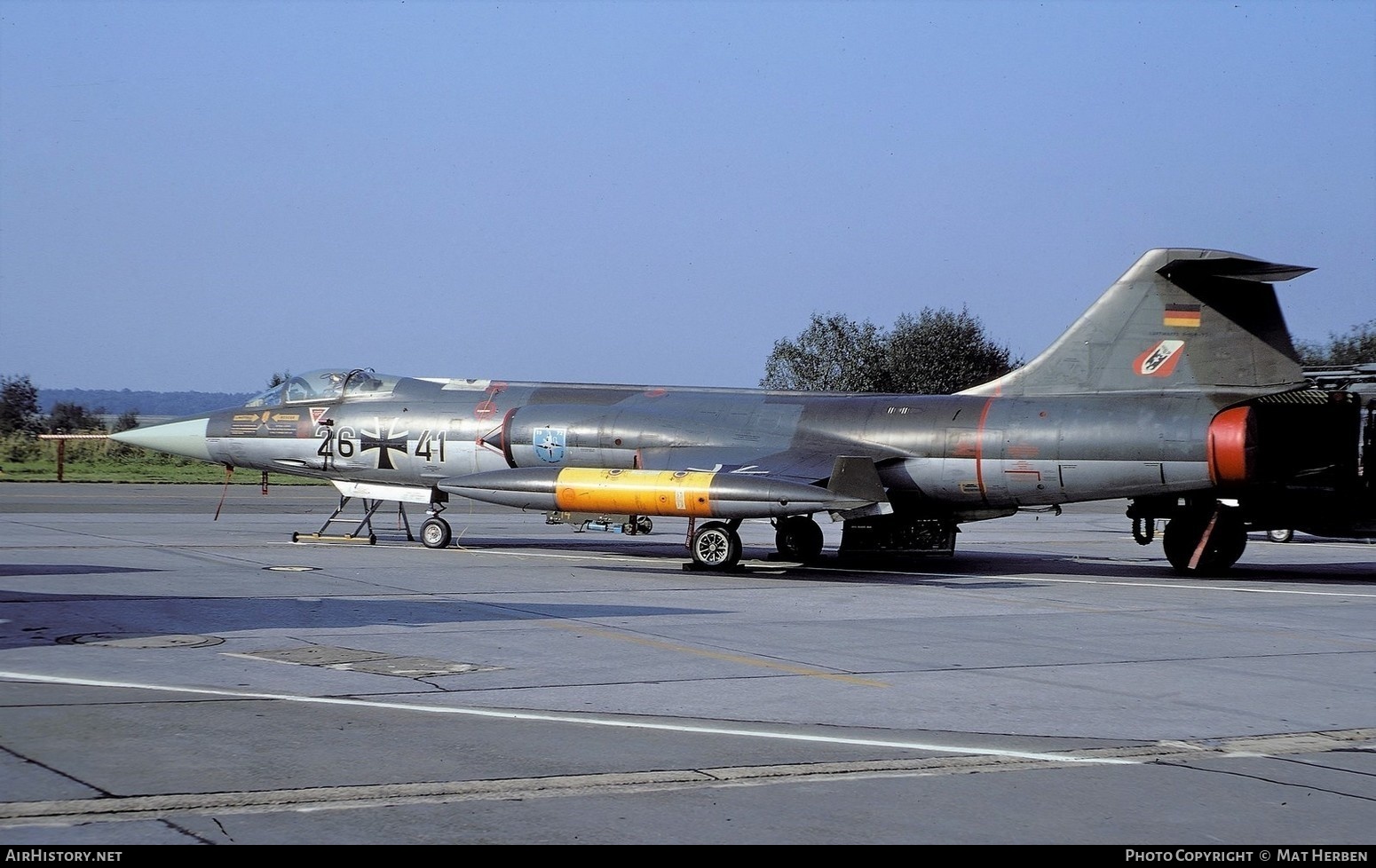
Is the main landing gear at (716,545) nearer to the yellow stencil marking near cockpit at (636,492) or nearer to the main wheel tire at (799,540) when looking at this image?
the yellow stencil marking near cockpit at (636,492)

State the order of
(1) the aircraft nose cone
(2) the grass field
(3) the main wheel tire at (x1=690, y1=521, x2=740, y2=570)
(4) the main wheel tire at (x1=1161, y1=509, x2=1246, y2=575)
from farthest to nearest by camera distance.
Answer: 1. (2) the grass field
2. (1) the aircraft nose cone
3. (4) the main wheel tire at (x1=1161, y1=509, x2=1246, y2=575)
4. (3) the main wheel tire at (x1=690, y1=521, x2=740, y2=570)

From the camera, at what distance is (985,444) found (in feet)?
65.1

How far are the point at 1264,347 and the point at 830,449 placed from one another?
655cm

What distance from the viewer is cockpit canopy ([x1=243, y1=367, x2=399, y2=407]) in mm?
24891

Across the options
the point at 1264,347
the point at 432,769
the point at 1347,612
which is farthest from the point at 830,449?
the point at 432,769

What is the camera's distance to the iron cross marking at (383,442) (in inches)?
943

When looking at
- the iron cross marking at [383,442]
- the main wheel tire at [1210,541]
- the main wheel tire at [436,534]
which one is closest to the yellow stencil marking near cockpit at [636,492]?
the main wheel tire at [436,534]

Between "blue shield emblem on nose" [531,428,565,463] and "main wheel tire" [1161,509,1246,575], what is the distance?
10190 millimetres

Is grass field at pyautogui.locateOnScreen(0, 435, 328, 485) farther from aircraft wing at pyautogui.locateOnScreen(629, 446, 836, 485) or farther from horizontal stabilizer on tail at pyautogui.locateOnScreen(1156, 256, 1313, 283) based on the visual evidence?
horizontal stabilizer on tail at pyautogui.locateOnScreen(1156, 256, 1313, 283)

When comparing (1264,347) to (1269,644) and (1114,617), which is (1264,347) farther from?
(1269,644)

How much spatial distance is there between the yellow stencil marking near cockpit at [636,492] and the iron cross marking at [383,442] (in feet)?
16.8

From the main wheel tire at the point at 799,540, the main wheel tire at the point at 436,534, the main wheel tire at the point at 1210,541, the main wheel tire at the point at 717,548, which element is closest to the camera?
the main wheel tire at the point at 717,548

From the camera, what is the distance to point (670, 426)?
2212 cm

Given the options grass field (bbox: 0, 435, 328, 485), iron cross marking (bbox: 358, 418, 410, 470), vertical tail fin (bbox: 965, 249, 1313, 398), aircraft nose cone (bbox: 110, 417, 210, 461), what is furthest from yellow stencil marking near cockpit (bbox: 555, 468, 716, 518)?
grass field (bbox: 0, 435, 328, 485)
